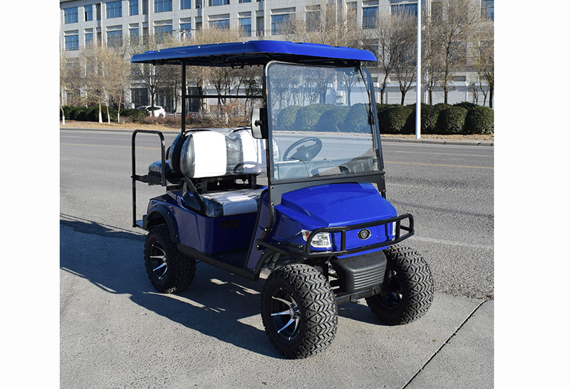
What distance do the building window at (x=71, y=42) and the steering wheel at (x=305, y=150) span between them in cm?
7635

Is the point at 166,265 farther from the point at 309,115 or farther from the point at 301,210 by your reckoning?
the point at 309,115

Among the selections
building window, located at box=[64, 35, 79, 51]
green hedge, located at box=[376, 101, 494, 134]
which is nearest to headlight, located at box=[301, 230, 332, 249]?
green hedge, located at box=[376, 101, 494, 134]

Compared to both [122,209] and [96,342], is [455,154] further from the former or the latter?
[96,342]

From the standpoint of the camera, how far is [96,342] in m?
4.16

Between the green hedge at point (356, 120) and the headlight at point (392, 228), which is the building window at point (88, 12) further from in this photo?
the headlight at point (392, 228)

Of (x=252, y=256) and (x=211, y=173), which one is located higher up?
(x=211, y=173)

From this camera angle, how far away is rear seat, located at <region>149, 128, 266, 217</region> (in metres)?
4.81

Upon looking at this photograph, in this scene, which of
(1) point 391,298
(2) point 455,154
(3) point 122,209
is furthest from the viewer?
(2) point 455,154

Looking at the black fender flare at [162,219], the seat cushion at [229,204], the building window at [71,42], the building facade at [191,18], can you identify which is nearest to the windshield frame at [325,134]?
the seat cushion at [229,204]

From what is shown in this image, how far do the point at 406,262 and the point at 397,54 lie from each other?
36206 mm

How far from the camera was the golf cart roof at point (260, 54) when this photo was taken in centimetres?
383

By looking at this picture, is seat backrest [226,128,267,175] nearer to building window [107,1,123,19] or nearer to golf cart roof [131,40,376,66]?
golf cart roof [131,40,376,66]

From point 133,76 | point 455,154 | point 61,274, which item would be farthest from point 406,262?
point 133,76

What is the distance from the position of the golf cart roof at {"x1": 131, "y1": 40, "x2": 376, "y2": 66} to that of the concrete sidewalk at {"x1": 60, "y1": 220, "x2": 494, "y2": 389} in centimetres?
205
